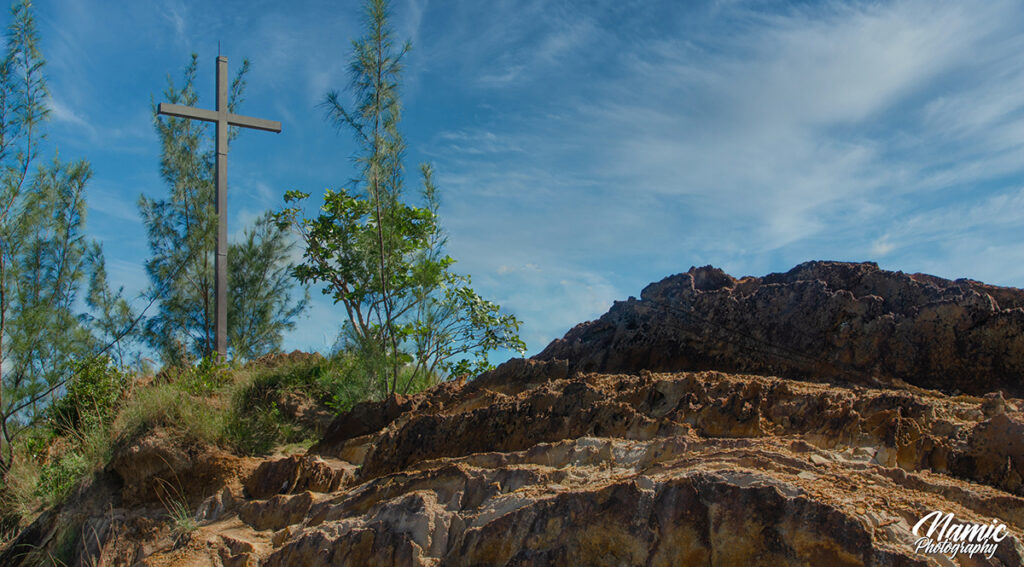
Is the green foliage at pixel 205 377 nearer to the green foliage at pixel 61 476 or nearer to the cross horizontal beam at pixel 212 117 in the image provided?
the green foliage at pixel 61 476

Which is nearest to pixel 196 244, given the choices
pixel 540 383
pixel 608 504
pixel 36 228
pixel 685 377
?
pixel 36 228

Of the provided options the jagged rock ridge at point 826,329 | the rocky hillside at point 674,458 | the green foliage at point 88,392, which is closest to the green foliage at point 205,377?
the green foliage at point 88,392

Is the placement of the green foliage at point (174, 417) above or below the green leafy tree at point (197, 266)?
below

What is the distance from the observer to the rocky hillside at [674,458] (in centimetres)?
392

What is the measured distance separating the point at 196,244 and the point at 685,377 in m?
9.32

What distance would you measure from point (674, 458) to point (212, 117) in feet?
33.6

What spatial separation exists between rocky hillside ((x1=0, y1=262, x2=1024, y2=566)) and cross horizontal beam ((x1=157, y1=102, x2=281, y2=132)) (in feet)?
20.2

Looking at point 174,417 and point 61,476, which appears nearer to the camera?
point 174,417

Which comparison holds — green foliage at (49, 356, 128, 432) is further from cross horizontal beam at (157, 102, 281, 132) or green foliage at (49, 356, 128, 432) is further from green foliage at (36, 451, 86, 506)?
cross horizontal beam at (157, 102, 281, 132)

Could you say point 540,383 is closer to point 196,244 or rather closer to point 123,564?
point 123,564

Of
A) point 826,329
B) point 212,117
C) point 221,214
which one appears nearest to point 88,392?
point 221,214

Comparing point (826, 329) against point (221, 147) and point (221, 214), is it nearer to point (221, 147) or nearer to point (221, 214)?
point (221, 214)

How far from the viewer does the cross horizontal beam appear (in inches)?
475

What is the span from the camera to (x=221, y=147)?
12.4 m
